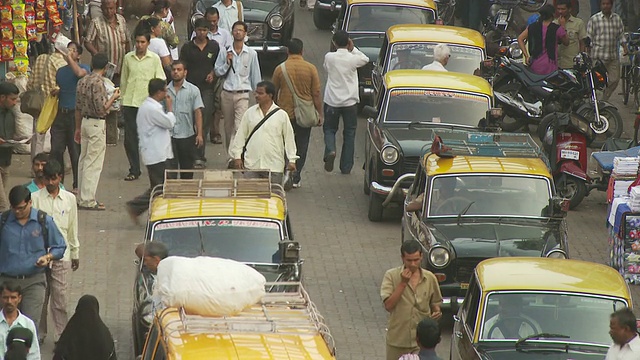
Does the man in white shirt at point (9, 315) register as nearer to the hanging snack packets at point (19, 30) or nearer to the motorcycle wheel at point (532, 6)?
the hanging snack packets at point (19, 30)

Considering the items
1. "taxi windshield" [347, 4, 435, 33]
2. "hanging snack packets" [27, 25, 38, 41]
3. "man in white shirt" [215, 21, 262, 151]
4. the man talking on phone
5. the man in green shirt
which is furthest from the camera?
"taxi windshield" [347, 4, 435, 33]

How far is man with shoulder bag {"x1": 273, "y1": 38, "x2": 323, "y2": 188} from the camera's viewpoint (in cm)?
1770

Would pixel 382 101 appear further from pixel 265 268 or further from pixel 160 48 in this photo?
pixel 265 268

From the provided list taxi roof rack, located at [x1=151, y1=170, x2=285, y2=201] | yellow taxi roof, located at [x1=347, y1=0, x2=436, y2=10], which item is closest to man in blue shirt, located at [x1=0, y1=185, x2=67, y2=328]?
taxi roof rack, located at [x1=151, y1=170, x2=285, y2=201]

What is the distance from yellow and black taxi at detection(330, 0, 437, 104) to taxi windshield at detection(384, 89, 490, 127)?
4.63 meters

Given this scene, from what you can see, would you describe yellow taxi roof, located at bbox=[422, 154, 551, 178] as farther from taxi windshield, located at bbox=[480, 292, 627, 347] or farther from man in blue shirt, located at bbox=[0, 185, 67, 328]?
man in blue shirt, located at bbox=[0, 185, 67, 328]

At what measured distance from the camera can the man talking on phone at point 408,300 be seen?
10.8 m

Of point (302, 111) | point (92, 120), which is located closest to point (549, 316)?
point (92, 120)

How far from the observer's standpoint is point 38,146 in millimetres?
17031

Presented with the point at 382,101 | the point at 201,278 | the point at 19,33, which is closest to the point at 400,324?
the point at 201,278

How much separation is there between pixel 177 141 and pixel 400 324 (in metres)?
6.28

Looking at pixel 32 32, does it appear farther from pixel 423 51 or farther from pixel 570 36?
pixel 570 36

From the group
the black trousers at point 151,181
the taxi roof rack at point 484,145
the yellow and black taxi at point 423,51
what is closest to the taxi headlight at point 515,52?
the yellow and black taxi at point 423,51

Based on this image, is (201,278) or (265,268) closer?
(201,278)
